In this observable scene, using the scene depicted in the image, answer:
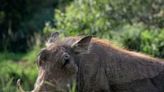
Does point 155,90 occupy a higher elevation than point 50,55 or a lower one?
lower

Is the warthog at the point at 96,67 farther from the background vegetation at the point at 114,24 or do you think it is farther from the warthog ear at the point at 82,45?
the background vegetation at the point at 114,24

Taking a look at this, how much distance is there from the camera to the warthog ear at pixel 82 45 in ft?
24.4

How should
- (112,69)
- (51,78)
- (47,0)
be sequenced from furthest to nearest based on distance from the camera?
(47,0)
(112,69)
(51,78)

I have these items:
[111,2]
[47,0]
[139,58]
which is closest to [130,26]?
[111,2]

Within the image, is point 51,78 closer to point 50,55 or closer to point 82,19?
point 50,55

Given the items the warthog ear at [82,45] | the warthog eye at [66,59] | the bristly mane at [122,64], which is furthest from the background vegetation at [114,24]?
the warthog eye at [66,59]

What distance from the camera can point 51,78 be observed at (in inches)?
281

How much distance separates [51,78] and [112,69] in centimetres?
79

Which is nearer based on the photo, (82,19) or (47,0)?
(82,19)

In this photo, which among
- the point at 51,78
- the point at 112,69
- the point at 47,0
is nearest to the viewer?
the point at 51,78

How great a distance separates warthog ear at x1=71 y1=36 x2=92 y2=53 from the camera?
7430 millimetres

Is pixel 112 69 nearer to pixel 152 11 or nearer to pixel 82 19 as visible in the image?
pixel 82 19

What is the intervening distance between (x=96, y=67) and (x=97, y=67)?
0.01 metres

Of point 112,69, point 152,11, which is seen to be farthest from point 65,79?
point 152,11
